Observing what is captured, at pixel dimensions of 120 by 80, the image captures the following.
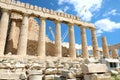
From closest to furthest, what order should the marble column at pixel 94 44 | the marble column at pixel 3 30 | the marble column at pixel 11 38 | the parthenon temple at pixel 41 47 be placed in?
the parthenon temple at pixel 41 47
the marble column at pixel 3 30
the marble column at pixel 11 38
the marble column at pixel 94 44

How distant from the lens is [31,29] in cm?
3384

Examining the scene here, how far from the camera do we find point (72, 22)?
29.9 m

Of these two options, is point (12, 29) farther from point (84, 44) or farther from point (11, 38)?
point (84, 44)

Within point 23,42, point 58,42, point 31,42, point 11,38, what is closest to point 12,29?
point 11,38

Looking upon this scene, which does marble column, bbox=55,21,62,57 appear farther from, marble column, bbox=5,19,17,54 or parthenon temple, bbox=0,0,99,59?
marble column, bbox=5,19,17,54

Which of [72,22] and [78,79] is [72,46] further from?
[78,79]

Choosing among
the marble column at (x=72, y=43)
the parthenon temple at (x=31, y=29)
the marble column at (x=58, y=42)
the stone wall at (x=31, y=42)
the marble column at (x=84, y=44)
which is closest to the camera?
the parthenon temple at (x=31, y=29)

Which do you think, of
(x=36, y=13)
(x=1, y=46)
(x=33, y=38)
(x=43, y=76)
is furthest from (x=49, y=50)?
(x=43, y=76)

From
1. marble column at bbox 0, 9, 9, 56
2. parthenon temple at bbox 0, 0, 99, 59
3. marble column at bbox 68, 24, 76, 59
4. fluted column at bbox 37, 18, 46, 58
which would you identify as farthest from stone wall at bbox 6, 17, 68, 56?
marble column at bbox 68, 24, 76, 59

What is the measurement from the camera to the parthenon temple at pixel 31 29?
75.2 feet

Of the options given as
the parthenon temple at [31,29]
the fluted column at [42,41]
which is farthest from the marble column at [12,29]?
the fluted column at [42,41]

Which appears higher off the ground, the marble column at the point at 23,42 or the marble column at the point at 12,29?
the marble column at the point at 12,29

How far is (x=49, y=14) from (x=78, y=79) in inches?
845

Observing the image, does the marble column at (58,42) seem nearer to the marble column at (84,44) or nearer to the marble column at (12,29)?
the marble column at (84,44)
